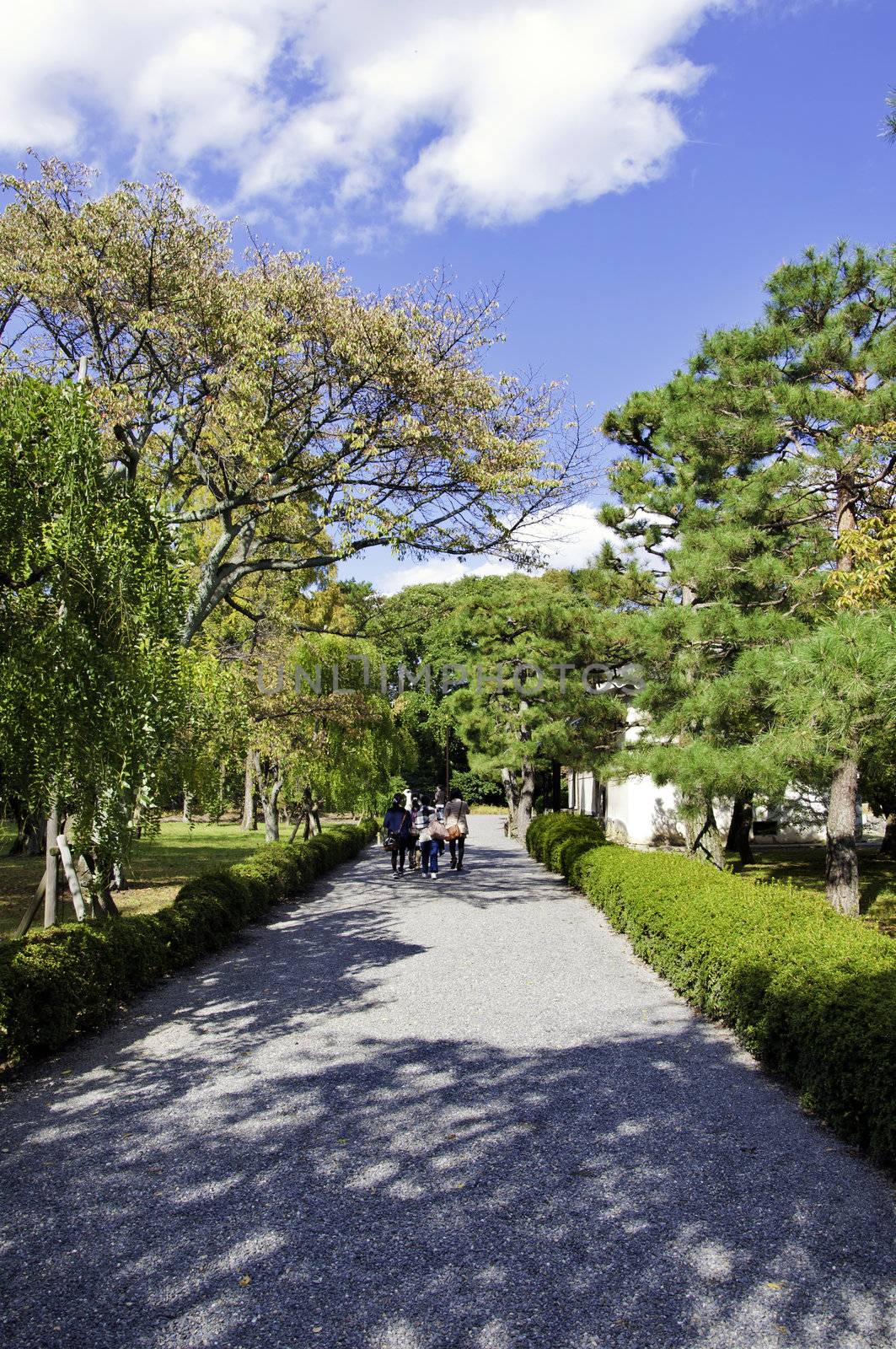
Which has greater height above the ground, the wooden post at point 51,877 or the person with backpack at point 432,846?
the wooden post at point 51,877

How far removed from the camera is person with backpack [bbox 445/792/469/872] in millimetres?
17375

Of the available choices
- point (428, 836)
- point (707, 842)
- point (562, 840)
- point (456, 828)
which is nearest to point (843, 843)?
point (707, 842)

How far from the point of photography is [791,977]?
17.6ft

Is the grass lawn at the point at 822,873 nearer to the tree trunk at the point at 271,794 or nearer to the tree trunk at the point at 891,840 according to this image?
the tree trunk at the point at 891,840

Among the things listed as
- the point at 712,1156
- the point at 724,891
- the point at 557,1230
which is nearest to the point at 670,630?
the point at 724,891

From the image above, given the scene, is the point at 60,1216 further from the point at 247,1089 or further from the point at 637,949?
the point at 637,949

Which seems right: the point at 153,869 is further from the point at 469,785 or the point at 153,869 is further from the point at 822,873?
the point at 469,785

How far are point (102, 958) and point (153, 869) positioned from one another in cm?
1141

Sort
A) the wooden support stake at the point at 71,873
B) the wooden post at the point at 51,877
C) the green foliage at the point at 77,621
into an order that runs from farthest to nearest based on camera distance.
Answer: the wooden support stake at the point at 71,873 < the wooden post at the point at 51,877 < the green foliage at the point at 77,621

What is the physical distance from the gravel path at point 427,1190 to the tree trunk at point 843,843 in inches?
168

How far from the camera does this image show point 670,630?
36.7 feet

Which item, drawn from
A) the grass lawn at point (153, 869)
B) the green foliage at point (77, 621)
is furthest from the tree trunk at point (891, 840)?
the green foliage at point (77, 621)

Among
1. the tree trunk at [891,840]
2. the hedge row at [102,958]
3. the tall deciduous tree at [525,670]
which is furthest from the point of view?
the tree trunk at [891,840]

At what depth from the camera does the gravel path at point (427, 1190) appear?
2.96m
